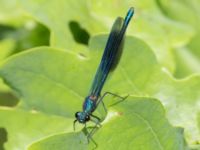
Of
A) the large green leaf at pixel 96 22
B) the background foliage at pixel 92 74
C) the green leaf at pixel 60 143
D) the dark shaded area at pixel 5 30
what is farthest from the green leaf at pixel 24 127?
the dark shaded area at pixel 5 30

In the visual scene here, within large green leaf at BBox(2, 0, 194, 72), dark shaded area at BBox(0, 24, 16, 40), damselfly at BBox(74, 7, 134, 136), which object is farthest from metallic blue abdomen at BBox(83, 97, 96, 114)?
dark shaded area at BBox(0, 24, 16, 40)

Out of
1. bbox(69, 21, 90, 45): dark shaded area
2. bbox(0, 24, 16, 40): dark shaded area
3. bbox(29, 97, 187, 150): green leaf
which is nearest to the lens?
bbox(29, 97, 187, 150): green leaf

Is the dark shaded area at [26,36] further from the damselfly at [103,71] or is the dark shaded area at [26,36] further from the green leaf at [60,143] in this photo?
the green leaf at [60,143]

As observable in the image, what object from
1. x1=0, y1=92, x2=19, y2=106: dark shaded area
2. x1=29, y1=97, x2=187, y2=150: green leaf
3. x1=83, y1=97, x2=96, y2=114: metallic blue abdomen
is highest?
x1=29, y1=97, x2=187, y2=150: green leaf

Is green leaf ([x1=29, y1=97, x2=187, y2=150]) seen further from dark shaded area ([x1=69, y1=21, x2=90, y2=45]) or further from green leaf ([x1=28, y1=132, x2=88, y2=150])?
dark shaded area ([x1=69, y1=21, x2=90, y2=45])

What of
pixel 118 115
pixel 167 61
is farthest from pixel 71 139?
pixel 167 61

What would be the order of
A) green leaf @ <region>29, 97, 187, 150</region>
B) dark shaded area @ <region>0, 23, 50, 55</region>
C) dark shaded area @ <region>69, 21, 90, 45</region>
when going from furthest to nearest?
1. dark shaded area @ <region>0, 23, 50, 55</region>
2. dark shaded area @ <region>69, 21, 90, 45</region>
3. green leaf @ <region>29, 97, 187, 150</region>

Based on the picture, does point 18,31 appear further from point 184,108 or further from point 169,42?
point 184,108
